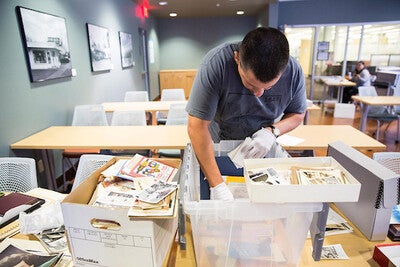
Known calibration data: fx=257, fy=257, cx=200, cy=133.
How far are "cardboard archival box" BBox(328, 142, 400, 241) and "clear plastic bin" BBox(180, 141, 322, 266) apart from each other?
1.04 feet

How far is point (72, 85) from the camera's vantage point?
3.29 meters

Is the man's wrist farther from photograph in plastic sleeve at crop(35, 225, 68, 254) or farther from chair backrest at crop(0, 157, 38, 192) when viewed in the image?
chair backrest at crop(0, 157, 38, 192)

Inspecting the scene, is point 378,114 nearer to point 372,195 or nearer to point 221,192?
Result: point 372,195

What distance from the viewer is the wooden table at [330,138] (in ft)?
6.79

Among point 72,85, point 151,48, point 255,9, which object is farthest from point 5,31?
point 255,9

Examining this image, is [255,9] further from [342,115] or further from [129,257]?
[129,257]

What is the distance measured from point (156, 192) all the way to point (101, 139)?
1736mm

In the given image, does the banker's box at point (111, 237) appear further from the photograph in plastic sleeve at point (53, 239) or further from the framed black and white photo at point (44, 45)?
the framed black and white photo at point (44, 45)

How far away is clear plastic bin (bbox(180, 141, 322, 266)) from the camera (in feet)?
2.25

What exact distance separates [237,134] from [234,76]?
0.99 ft

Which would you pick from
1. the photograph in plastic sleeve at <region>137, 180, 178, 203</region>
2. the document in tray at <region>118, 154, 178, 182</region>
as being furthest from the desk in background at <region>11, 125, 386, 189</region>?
the photograph in plastic sleeve at <region>137, 180, 178, 203</region>

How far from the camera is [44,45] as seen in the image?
8.94 ft

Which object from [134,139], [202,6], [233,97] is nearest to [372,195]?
[233,97]

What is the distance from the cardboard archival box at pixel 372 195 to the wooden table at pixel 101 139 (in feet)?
4.57
